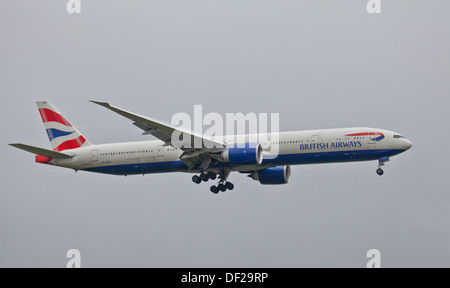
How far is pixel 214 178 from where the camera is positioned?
2197 inches

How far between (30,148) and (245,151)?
15.8m

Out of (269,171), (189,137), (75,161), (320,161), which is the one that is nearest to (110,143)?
(75,161)

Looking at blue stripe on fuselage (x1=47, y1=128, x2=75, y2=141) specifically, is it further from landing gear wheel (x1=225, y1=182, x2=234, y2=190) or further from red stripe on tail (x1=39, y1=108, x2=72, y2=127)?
landing gear wheel (x1=225, y1=182, x2=234, y2=190)

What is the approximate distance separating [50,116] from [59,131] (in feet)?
5.78

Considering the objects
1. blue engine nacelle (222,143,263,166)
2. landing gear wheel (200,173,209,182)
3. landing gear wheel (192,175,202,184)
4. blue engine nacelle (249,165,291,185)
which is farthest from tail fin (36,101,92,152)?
blue engine nacelle (249,165,291,185)

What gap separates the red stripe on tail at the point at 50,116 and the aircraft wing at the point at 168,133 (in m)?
11.5

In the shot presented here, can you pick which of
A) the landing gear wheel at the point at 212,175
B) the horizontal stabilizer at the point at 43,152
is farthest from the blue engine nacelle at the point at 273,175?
the horizontal stabilizer at the point at 43,152

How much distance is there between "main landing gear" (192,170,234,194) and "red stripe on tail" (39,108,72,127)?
12.4m

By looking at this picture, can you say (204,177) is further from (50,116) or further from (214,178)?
(50,116)

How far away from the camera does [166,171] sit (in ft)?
185

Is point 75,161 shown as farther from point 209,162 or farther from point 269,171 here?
point 269,171

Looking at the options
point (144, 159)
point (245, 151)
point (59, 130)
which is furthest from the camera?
point (59, 130)

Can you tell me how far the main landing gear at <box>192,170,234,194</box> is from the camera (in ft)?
182

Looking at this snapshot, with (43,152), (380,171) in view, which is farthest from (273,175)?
(43,152)
